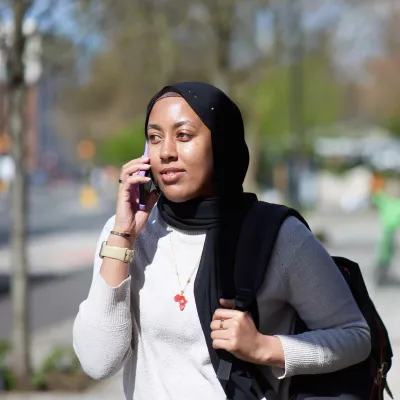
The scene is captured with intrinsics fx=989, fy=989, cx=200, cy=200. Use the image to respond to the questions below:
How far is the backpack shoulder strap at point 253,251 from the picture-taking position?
7.26 feet

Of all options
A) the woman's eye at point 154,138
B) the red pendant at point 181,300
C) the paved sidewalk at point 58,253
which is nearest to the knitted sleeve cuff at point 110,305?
the red pendant at point 181,300

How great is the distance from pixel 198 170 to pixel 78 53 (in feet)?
20.3

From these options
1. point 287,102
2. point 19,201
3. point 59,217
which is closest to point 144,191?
point 19,201

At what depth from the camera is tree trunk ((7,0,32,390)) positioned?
752cm

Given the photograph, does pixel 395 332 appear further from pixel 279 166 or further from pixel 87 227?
pixel 279 166

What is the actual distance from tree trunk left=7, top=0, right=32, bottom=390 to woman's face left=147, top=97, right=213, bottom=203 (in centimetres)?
534

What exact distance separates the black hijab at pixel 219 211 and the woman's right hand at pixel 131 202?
0.10m

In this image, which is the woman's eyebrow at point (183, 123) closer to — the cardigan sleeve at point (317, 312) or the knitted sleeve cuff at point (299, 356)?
the cardigan sleeve at point (317, 312)

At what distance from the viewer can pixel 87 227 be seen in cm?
3167

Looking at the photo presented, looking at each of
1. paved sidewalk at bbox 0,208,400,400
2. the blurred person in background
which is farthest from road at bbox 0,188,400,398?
the blurred person in background

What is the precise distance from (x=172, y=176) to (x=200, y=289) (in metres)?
0.27

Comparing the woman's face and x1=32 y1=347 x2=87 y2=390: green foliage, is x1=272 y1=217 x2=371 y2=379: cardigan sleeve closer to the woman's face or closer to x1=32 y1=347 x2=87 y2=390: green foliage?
the woman's face

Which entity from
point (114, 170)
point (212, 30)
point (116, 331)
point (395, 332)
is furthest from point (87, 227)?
point (114, 170)

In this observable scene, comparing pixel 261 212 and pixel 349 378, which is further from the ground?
pixel 261 212
